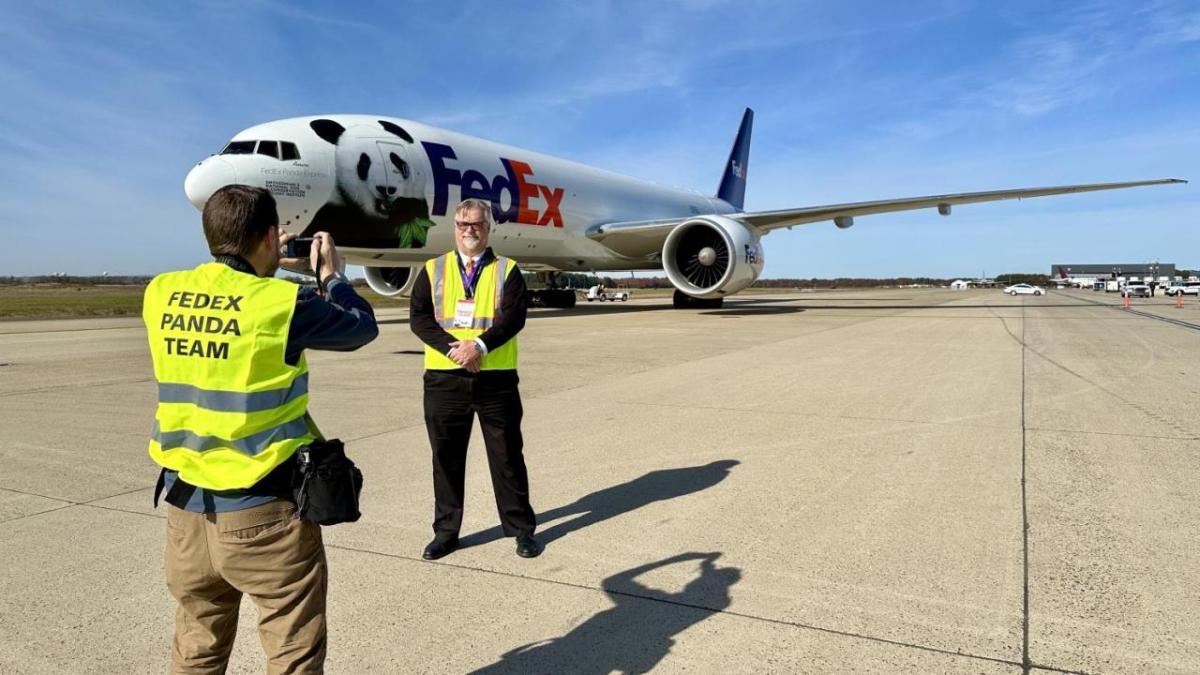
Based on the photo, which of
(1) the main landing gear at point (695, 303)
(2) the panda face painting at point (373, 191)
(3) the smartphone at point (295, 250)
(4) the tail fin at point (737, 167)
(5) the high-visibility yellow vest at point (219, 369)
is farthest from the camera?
(4) the tail fin at point (737, 167)

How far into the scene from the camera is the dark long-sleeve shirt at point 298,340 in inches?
70.9

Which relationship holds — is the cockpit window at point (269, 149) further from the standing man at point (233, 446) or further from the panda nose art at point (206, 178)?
the standing man at point (233, 446)

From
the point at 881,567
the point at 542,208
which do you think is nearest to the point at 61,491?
the point at 881,567

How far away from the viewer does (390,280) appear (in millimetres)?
20016

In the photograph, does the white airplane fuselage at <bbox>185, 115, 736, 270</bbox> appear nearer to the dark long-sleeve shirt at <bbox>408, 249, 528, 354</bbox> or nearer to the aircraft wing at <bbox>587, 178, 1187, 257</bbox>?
the aircraft wing at <bbox>587, 178, 1187, 257</bbox>

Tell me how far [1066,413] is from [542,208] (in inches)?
539

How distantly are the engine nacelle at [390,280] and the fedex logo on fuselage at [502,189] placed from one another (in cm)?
391

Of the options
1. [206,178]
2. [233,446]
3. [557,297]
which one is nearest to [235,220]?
[233,446]

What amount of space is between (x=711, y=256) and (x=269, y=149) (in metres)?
10.7

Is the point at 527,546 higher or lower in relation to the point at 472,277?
lower

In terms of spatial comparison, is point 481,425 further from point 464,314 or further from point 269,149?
point 269,149

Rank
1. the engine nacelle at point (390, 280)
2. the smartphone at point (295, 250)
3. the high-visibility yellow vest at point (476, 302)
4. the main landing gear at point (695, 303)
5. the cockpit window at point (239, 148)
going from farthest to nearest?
the main landing gear at point (695, 303) → the engine nacelle at point (390, 280) → the cockpit window at point (239, 148) → the high-visibility yellow vest at point (476, 302) → the smartphone at point (295, 250)

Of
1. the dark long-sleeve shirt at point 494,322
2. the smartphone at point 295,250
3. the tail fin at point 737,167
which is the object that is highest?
the tail fin at point 737,167

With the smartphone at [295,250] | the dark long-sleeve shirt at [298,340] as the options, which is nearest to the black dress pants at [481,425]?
the smartphone at [295,250]
